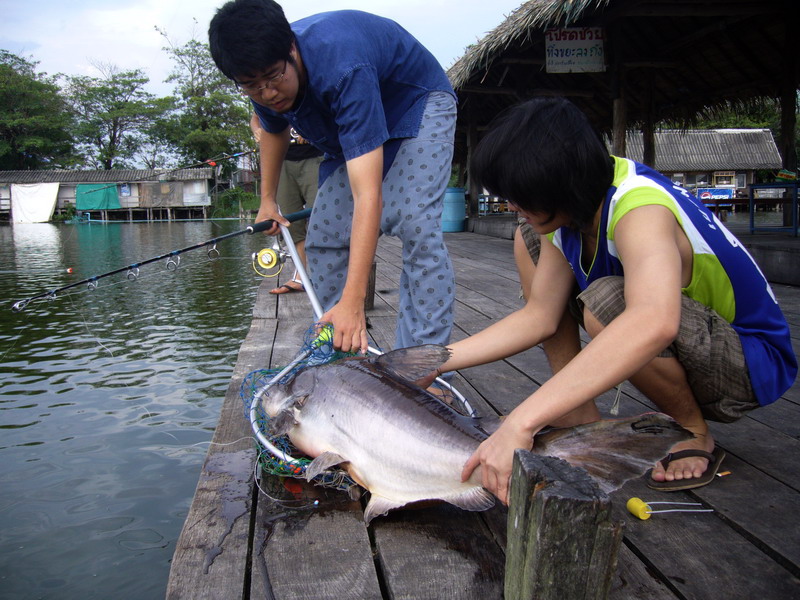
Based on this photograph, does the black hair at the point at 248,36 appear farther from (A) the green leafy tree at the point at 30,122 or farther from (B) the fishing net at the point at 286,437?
(A) the green leafy tree at the point at 30,122

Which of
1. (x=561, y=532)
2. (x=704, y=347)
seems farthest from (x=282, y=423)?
(x=704, y=347)

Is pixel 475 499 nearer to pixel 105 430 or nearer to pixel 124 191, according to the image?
pixel 105 430

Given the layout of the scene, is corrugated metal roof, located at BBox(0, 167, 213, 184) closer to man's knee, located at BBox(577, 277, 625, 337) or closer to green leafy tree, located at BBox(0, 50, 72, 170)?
green leafy tree, located at BBox(0, 50, 72, 170)

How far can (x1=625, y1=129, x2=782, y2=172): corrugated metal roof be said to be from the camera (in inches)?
1592

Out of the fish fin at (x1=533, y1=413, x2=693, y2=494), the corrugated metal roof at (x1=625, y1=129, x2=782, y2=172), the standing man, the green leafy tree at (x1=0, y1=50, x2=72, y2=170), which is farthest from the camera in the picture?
the green leafy tree at (x1=0, y1=50, x2=72, y2=170)

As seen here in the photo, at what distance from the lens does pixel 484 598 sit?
1397 millimetres

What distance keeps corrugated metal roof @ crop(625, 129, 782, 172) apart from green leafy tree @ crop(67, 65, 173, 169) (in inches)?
1571

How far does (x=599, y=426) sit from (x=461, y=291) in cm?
466

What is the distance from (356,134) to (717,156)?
44.8 meters

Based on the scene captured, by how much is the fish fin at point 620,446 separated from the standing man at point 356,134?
1.02 metres

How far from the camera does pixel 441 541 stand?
162 centimetres

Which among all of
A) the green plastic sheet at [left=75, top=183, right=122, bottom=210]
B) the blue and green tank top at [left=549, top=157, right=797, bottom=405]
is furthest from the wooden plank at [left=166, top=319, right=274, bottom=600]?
the green plastic sheet at [left=75, top=183, right=122, bottom=210]

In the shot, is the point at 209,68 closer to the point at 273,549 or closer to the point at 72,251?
the point at 72,251

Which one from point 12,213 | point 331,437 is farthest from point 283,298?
point 12,213
